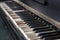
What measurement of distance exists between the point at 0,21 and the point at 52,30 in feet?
11.2

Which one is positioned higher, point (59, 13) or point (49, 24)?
point (59, 13)

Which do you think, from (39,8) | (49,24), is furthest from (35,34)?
(39,8)

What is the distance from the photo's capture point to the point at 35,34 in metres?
3.25

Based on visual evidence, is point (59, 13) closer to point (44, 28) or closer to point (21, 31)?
point (44, 28)

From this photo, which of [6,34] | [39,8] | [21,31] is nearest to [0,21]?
[6,34]

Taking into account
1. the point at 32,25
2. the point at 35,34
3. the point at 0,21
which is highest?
the point at 0,21

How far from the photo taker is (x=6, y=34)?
205 inches

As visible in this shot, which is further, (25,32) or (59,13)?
(59,13)

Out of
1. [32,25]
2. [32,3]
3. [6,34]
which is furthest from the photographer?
[32,3]

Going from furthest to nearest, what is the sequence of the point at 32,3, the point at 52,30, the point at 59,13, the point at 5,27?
1. the point at 32,3
2. the point at 59,13
3. the point at 5,27
4. the point at 52,30

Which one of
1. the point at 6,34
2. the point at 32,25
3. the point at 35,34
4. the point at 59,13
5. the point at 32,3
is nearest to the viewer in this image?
the point at 35,34

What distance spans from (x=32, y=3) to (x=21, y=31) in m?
5.75

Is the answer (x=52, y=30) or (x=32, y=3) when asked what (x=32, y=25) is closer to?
(x=52, y=30)

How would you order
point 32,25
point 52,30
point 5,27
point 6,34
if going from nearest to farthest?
point 52,30 → point 32,25 → point 6,34 → point 5,27
